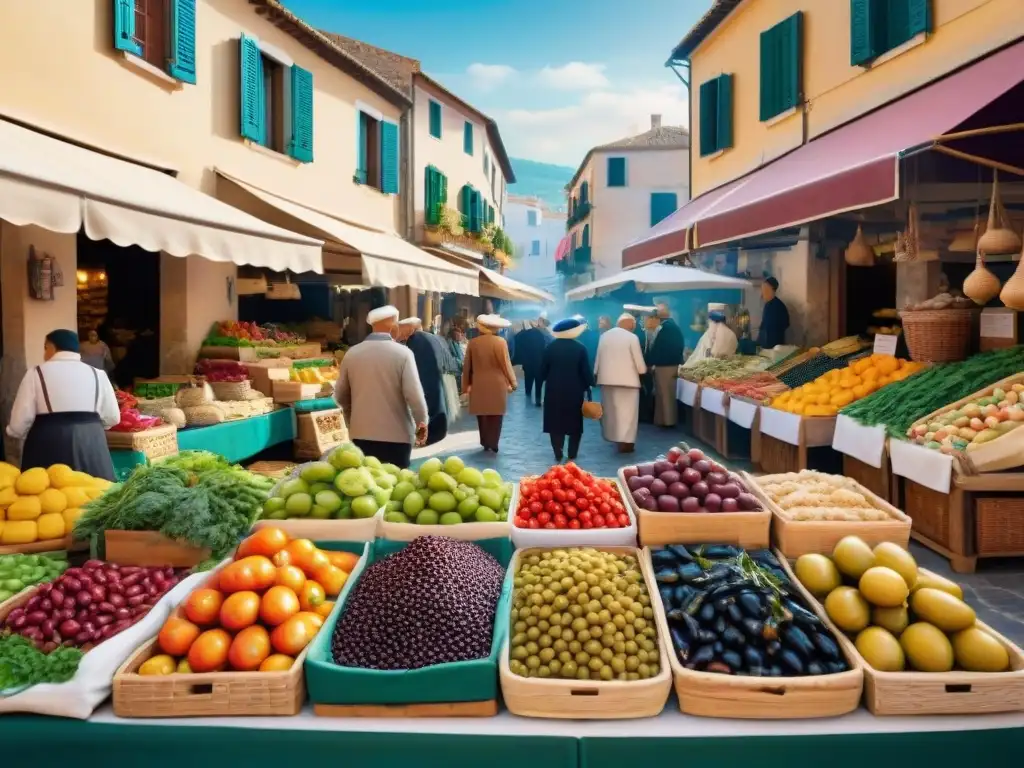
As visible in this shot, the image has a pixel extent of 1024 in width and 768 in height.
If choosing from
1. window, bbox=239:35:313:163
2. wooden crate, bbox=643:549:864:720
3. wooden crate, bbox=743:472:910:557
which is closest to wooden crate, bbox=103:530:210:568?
wooden crate, bbox=643:549:864:720

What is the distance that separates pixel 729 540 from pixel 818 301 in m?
9.13

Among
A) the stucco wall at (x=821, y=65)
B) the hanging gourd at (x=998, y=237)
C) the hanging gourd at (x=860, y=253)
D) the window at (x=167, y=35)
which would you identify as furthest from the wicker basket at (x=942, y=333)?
the window at (x=167, y=35)

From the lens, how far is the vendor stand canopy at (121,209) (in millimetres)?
4250

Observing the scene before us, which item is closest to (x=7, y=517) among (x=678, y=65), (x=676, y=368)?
(x=676, y=368)

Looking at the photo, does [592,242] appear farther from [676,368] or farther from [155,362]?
[155,362]

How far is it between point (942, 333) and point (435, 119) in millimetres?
16846

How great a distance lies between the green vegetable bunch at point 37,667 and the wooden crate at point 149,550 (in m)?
0.84

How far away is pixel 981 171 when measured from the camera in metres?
6.48

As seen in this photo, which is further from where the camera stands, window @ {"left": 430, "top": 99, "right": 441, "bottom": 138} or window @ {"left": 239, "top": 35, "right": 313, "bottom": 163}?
window @ {"left": 430, "top": 99, "right": 441, "bottom": 138}

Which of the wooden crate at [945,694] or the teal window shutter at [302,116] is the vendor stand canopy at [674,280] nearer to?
the teal window shutter at [302,116]

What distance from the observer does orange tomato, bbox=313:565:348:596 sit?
3.09 meters

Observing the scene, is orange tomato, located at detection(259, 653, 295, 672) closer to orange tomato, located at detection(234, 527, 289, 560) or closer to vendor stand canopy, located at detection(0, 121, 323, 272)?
orange tomato, located at detection(234, 527, 289, 560)

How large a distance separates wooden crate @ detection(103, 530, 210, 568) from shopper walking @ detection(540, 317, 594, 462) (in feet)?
20.4

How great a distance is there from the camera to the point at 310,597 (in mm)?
2938
